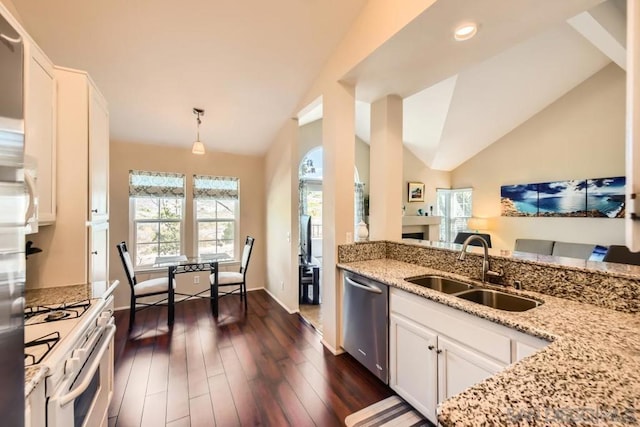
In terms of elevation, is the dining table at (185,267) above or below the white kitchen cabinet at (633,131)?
below

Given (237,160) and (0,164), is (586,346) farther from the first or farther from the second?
(237,160)

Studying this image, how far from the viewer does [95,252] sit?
1929mm

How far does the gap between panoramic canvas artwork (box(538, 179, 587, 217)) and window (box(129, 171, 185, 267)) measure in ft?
21.0

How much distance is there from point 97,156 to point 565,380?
2781 millimetres

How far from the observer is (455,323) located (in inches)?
60.2

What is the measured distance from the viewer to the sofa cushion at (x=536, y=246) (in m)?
4.78

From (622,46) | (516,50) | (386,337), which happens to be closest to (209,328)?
(386,337)

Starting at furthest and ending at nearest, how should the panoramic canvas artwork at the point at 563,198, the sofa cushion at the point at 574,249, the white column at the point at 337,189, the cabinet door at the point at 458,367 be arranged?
the panoramic canvas artwork at the point at 563,198
the sofa cushion at the point at 574,249
the white column at the point at 337,189
the cabinet door at the point at 458,367

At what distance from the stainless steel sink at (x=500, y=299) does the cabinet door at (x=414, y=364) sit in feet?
1.30

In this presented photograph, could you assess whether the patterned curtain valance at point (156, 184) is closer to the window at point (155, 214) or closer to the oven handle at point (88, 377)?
the window at point (155, 214)

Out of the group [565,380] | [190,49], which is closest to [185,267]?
[190,49]

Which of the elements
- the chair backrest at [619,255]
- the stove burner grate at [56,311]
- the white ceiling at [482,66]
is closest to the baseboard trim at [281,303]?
the stove burner grate at [56,311]

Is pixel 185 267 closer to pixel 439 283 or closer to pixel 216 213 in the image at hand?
pixel 216 213

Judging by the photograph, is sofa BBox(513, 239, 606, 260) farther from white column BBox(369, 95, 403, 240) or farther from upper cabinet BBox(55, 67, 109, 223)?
upper cabinet BBox(55, 67, 109, 223)
